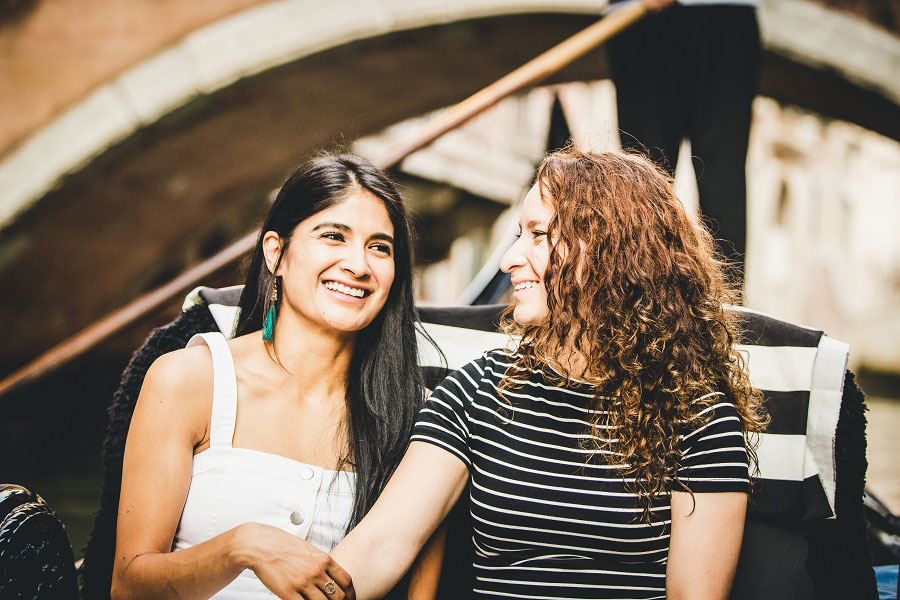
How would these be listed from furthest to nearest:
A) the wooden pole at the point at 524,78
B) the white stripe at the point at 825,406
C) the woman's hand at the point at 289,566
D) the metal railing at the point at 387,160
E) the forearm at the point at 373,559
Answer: the wooden pole at the point at 524,78 < the metal railing at the point at 387,160 < the white stripe at the point at 825,406 < the forearm at the point at 373,559 < the woman's hand at the point at 289,566

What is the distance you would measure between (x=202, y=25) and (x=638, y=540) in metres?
3.56

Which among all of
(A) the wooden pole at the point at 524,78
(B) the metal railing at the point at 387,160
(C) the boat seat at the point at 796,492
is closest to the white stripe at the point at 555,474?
(C) the boat seat at the point at 796,492

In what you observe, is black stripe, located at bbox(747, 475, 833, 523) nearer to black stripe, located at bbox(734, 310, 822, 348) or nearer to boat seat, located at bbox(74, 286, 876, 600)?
boat seat, located at bbox(74, 286, 876, 600)

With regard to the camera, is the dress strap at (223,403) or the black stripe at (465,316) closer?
the dress strap at (223,403)

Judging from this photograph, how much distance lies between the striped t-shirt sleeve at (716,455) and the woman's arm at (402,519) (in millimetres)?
365

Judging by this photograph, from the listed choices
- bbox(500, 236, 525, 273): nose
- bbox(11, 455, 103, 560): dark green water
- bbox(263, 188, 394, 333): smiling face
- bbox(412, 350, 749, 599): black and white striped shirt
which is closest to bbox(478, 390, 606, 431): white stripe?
bbox(412, 350, 749, 599): black and white striped shirt

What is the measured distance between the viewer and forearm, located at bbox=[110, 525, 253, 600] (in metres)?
1.29

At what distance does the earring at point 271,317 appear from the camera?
169 cm

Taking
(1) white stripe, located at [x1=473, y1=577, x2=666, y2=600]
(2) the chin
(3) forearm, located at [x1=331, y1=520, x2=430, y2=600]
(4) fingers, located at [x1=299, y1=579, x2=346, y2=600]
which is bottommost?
(4) fingers, located at [x1=299, y1=579, x2=346, y2=600]

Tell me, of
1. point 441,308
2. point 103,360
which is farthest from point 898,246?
point 441,308

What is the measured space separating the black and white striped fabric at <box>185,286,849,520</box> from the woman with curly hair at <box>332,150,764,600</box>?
0.08 m

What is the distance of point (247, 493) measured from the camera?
4.94ft

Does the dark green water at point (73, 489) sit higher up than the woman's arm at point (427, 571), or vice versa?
the dark green water at point (73, 489)

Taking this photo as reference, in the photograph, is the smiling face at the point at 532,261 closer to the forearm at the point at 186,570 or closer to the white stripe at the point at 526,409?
the white stripe at the point at 526,409
